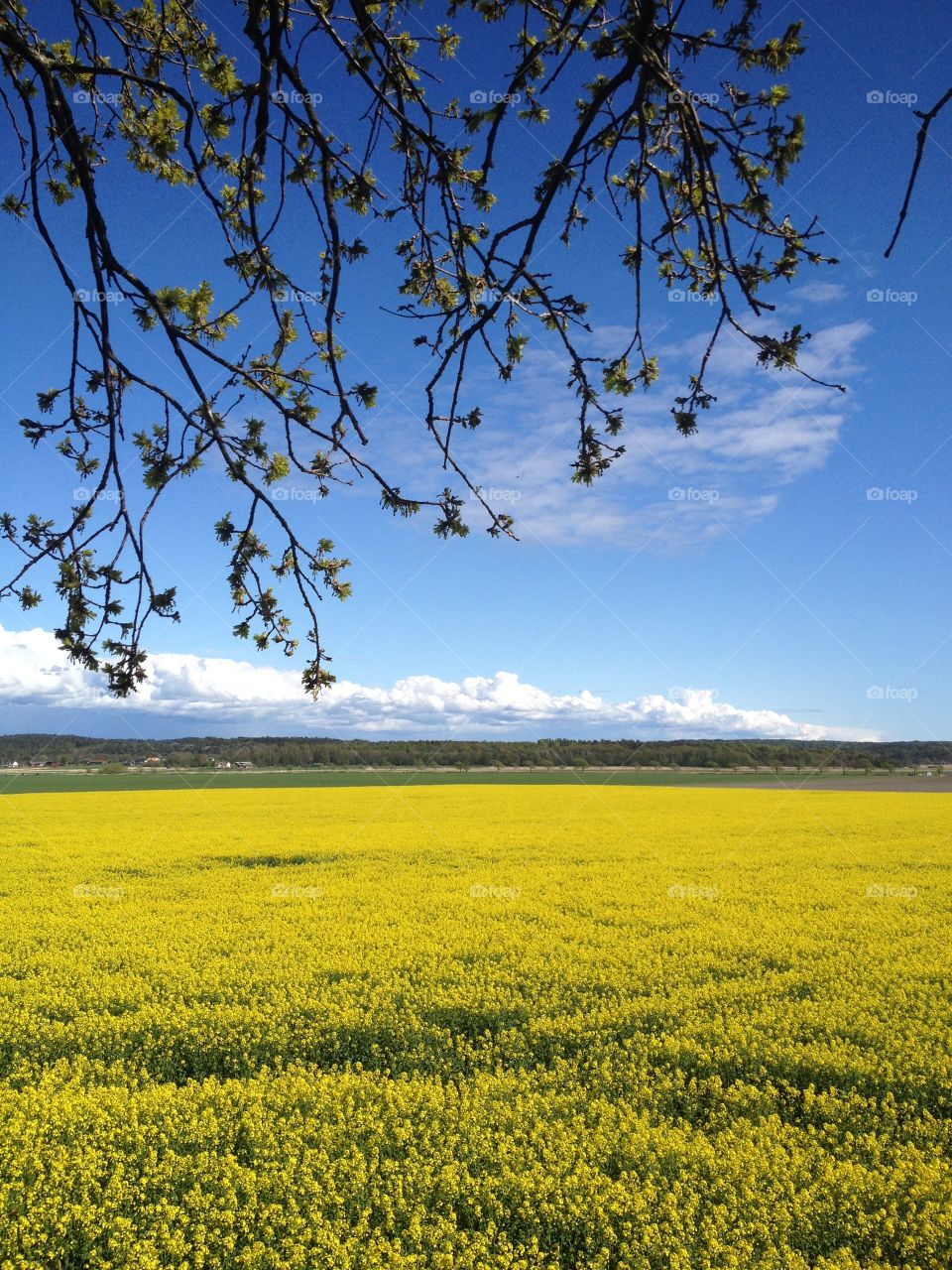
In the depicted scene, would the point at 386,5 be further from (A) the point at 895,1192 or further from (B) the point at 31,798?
Answer: (B) the point at 31,798

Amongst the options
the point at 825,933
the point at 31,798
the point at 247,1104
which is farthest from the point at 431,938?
the point at 31,798

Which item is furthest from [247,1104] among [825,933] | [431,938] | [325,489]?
[825,933]

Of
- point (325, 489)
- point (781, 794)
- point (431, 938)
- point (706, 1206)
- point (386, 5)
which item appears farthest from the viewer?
point (781, 794)

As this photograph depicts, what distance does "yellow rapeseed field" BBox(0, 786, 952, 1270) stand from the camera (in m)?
4.50

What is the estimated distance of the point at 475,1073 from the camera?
6.69 m

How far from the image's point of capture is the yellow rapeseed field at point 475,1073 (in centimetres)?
450

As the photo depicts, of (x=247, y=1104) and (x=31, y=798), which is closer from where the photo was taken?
(x=247, y=1104)

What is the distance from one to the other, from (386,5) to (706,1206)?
7.12 meters

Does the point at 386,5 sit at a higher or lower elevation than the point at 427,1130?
higher

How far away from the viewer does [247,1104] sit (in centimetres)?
601

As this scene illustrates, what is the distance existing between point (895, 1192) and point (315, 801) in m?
32.5

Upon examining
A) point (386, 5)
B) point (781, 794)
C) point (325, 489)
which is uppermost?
point (386, 5)

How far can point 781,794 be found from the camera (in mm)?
42812

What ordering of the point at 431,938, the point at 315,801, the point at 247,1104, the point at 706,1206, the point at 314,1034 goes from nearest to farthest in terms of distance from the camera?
the point at 706,1206 → the point at 247,1104 → the point at 314,1034 → the point at 431,938 → the point at 315,801
